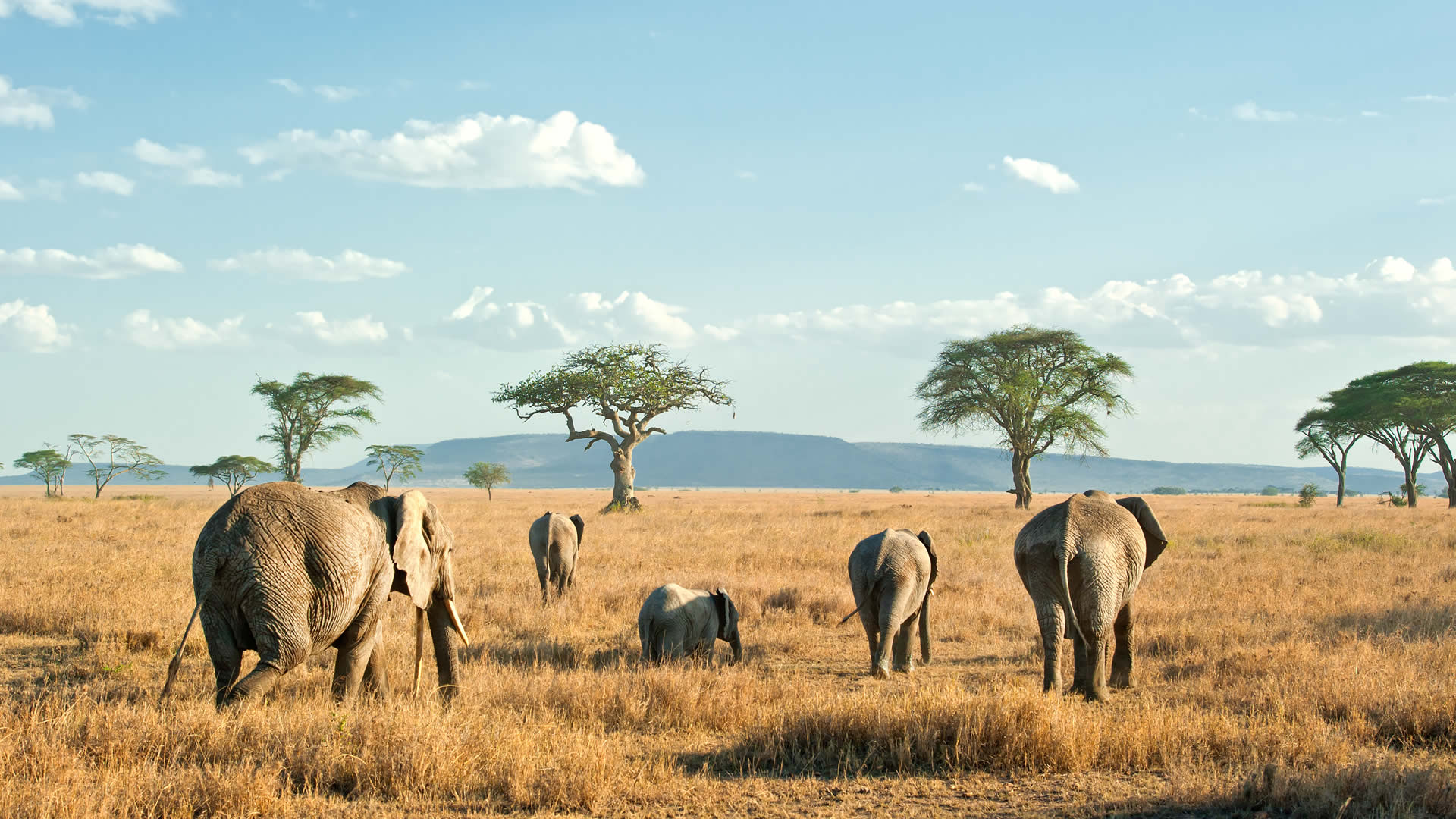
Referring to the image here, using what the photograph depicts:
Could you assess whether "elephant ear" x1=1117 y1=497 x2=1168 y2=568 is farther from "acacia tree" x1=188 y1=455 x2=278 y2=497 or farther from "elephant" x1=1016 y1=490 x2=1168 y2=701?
"acacia tree" x1=188 y1=455 x2=278 y2=497

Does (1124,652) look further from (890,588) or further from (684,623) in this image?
(684,623)

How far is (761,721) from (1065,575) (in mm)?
2679

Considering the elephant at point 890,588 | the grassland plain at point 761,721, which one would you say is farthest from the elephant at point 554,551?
the elephant at point 890,588

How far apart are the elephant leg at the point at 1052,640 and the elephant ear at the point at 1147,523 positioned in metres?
1.49

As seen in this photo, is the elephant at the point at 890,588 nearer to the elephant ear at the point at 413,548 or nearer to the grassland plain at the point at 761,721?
the grassland plain at the point at 761,721

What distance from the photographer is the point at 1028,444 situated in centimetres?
5128

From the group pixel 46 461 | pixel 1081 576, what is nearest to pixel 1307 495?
pixel 1081 576

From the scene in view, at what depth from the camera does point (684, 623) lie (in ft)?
30.8

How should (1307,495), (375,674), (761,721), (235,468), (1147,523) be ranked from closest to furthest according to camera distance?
(761,721), (375,674), (1147,523), (1307,495), (235,468)

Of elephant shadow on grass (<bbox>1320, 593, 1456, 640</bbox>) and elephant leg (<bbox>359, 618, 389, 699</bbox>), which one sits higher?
elephant leg (<bbox>359, 618, 389, 699</bbox>)

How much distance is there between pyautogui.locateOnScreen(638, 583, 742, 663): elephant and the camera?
930 cm

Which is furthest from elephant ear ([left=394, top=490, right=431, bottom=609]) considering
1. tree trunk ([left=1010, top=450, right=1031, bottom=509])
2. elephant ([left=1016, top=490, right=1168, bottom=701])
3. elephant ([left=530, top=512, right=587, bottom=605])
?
tree trunk ([left=1010, top=450, right=1031, bottom=509])

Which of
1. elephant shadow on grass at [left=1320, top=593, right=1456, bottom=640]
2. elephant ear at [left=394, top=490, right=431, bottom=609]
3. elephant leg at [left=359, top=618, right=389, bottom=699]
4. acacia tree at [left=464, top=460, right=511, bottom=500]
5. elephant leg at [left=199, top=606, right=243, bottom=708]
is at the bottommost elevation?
acacia tree at [left=464, top=460, right=511, bottom=500]

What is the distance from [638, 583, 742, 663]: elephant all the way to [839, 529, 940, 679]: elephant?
1437 millimetres
